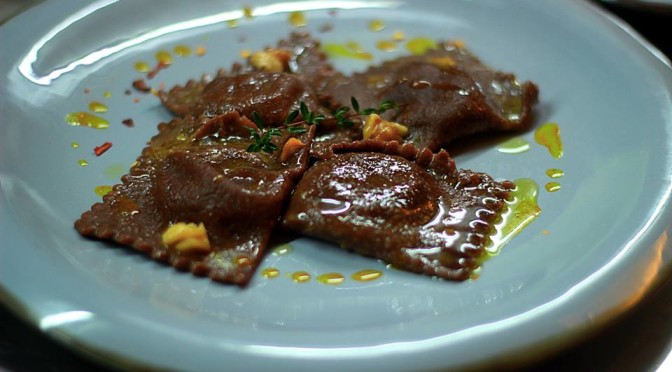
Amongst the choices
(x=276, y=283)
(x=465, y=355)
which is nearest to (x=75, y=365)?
(x=276, y=283)

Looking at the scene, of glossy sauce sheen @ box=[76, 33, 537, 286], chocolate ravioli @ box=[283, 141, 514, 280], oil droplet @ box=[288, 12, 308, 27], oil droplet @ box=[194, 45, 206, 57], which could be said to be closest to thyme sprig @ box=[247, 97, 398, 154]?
glossy sauce sheen @ box=[76, 33, 537, 286]

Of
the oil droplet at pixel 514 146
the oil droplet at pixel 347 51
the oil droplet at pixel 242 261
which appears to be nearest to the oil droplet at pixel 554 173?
the oil droplet at pixel 514 146

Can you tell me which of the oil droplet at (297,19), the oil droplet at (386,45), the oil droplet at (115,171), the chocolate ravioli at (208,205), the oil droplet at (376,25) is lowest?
the chocolate ravioli at (208,205)

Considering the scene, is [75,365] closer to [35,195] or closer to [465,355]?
[35,195]

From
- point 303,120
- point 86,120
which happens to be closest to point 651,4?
point 303,120

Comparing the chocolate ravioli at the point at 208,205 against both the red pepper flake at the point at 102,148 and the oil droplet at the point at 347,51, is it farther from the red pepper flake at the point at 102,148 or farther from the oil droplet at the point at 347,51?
the oil droplet at the point at 347,51
